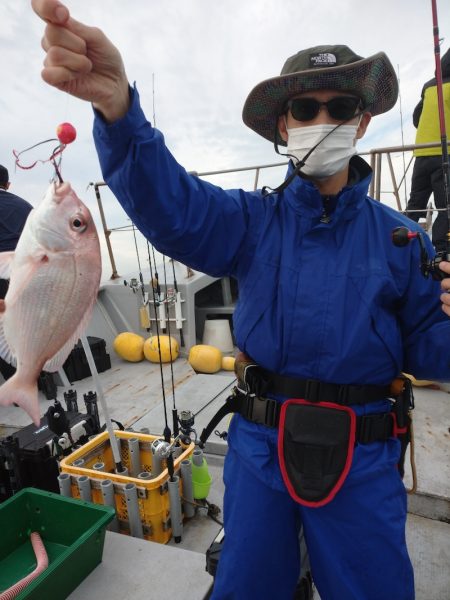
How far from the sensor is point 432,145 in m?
4.21

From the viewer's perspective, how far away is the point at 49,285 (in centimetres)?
110

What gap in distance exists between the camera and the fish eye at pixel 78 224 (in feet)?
3.67

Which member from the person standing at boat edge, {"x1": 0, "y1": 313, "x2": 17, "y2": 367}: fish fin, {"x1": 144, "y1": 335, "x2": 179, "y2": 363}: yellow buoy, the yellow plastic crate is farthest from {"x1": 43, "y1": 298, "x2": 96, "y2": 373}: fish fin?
{"x1": 144, "y1": 335, "x2": 179, "y2": 363}: yellow buoy

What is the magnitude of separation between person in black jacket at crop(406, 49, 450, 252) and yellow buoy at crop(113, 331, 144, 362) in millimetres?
3977

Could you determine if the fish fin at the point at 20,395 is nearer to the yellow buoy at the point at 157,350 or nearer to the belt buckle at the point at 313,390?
the belt buckle at the point at 313,390

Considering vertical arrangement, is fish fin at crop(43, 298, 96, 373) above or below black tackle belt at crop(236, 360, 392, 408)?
above

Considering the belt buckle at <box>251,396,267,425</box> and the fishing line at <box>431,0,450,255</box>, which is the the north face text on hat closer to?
the fishing line at <box>431,0,450,255</box>

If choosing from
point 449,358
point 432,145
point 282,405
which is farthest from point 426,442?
point 432,145

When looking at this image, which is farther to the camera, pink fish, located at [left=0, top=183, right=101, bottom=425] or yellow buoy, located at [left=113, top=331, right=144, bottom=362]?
yellow buoy, located at [left=113, top=331, right=144, bottom=362]

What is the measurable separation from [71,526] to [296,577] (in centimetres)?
124

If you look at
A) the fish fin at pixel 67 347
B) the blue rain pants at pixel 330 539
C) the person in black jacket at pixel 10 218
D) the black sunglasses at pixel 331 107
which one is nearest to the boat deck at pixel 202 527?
the blue rain pants at pixel 330 539

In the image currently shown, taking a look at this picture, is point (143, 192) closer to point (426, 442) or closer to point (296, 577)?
point (296, 577)

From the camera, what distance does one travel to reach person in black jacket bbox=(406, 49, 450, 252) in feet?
14.5

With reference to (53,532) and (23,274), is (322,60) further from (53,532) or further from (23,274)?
(53,532)
